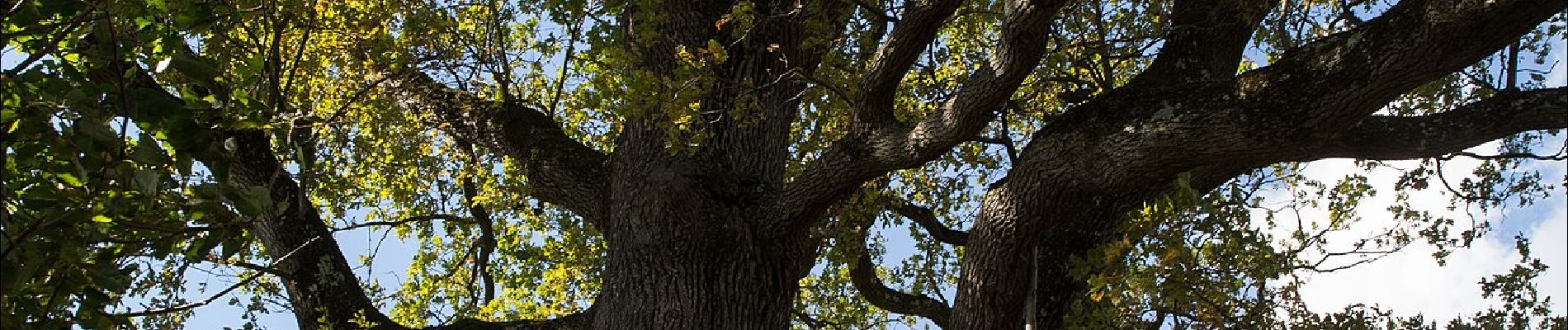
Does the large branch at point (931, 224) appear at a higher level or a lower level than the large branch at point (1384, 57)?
higher

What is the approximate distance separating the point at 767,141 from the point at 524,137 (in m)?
1.60

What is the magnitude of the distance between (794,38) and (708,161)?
894mm

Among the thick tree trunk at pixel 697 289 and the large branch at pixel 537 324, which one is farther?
the large branch at pixel 537 324

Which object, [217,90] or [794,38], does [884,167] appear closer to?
[794,38]

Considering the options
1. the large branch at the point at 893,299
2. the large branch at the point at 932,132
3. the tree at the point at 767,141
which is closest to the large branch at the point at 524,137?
the tree at the point at 767,141

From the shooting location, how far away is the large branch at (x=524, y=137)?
744 centimetres

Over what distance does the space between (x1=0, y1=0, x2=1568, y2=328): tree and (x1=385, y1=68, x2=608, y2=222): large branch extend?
0.02 meters

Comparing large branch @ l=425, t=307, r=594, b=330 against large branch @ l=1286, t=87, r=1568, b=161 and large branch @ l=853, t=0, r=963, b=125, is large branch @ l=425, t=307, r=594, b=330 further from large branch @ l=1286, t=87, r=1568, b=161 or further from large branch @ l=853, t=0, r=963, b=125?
large branch @ l=1286, t=87, r=1568, b=161

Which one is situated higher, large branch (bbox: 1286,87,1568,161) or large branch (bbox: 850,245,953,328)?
large branch (bbox: 850,245,953,328)

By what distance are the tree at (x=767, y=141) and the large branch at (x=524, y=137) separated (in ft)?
0.06

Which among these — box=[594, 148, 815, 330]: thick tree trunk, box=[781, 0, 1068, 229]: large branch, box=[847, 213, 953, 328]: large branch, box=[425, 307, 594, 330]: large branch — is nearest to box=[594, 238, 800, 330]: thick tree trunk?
box=[594, 148, 815, 330]: thick tree trunk

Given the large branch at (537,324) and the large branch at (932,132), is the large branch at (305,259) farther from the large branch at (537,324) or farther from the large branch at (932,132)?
the large branch at (932,132)

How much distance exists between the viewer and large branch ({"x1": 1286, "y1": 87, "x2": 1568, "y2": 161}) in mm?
4902

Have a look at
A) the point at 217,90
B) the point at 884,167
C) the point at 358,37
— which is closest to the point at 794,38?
the point at 884,167
